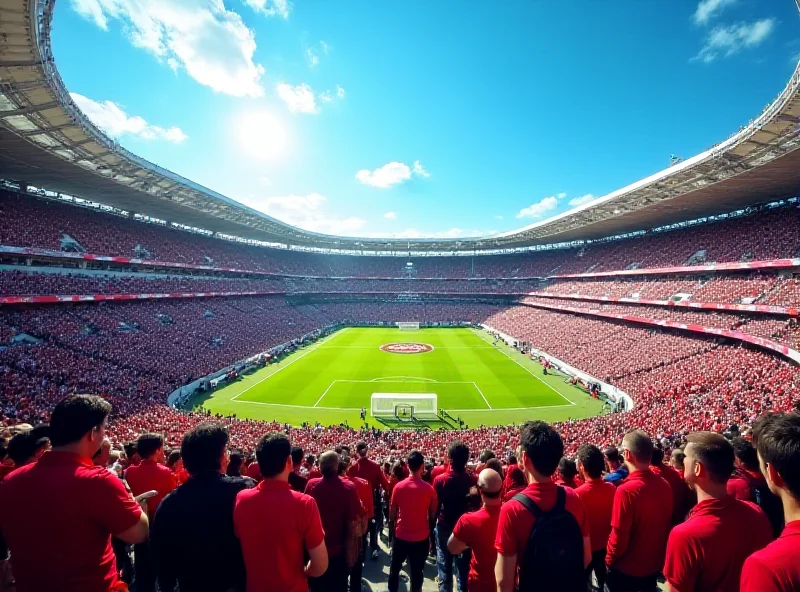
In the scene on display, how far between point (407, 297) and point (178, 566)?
76170 millimetres

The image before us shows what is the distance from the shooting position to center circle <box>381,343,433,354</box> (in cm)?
4616

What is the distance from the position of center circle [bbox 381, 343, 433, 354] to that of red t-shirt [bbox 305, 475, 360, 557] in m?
41.5

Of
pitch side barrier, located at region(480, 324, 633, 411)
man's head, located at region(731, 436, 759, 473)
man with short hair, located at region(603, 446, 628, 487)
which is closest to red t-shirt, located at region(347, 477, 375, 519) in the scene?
man with short hair, located at region(603, 446, 628, 487)

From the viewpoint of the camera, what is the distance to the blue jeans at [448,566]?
4.77 meters

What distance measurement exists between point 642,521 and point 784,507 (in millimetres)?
2146

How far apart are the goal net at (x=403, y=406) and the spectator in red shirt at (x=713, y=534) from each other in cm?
2285

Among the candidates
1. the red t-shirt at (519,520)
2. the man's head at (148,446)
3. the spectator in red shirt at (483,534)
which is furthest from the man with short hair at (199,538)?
the man's head at (148,446)

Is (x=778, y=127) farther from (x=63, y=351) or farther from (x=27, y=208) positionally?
(x=27, y=208)

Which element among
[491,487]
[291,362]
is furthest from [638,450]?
[291,362]

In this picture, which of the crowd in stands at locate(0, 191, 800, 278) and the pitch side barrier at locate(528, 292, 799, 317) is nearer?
the pitch side barrier at locate(528, 292, 799, 317)

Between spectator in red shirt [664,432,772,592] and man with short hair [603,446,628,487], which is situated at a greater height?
spectator in red shirt [664,432,772,592]

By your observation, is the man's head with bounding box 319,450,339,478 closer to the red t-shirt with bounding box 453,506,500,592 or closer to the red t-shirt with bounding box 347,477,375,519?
the red t-shirt with bounding box 347,477,375,519

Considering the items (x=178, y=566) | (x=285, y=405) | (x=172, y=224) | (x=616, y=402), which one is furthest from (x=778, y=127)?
(x=172, y=224)

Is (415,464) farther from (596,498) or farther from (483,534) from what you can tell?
(596,498)
